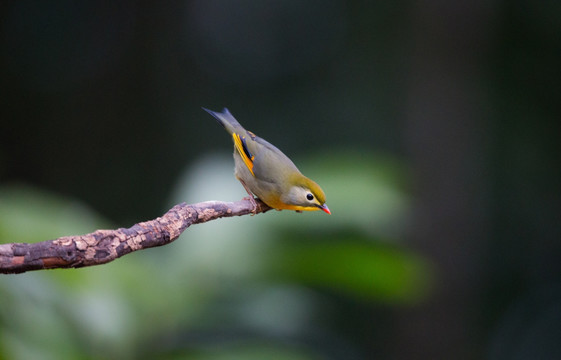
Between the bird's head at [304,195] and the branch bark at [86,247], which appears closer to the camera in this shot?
the branch bark at [86,247]

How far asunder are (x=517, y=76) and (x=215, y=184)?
289 inches

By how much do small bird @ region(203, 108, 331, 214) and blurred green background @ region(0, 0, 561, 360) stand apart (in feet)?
2.47

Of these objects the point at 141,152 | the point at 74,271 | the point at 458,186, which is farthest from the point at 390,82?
the point at 74,271

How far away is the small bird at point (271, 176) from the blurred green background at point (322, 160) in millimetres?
751

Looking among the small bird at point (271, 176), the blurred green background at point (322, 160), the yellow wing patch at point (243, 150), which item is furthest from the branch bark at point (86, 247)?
the blurred green background at point (322, 160)

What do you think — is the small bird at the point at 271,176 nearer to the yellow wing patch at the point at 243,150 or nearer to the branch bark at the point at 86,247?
the yellow wing patch at the point at 243,150

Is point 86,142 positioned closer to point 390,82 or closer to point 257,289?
point 390,82

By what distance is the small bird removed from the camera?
191 centimetres

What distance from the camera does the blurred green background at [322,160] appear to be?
118 inches

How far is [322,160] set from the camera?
11.5ft

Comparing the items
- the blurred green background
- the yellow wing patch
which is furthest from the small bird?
the blurred green background

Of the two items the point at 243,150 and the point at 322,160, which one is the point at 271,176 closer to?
the point at 243,150

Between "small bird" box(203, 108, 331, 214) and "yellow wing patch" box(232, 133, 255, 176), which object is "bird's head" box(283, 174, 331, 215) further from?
"yellow wing patch" box(232, 133, 255, 176)

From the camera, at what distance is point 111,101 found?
827 centimetres
